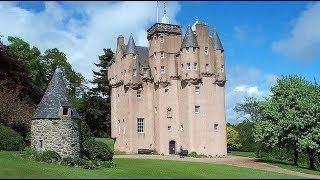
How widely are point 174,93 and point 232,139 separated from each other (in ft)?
54.8

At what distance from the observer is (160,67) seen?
5338cm

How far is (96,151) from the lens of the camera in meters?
34.7

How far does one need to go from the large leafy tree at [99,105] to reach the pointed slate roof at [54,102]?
3214 cm

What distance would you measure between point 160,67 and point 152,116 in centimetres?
653

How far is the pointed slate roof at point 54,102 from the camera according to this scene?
3303 centimetres

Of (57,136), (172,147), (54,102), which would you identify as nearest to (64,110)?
(54,102)

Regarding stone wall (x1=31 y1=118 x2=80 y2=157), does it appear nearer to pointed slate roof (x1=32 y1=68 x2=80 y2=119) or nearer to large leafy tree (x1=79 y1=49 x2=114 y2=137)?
pointed slate roof (x1=32 y1=68 x2=80 y2=119)

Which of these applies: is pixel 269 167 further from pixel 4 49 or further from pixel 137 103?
pixel 4 49

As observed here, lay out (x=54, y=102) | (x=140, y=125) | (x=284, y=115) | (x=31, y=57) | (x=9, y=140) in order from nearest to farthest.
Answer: (x=54, y=102) → (x=9, y=140) → (x=284, y=115) → (x=140, y=125) → (x=31, y=57)

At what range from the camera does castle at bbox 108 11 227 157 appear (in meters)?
51.7

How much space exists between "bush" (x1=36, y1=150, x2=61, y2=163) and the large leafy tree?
35.4m

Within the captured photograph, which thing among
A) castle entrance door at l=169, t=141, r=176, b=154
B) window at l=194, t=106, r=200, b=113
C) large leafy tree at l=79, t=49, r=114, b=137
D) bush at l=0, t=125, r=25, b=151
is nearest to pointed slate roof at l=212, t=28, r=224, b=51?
window at l=194, t=106, r=200, b=113

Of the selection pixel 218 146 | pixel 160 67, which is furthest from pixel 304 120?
pixel 160 67

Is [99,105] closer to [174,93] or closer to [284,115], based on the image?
[174,93]
